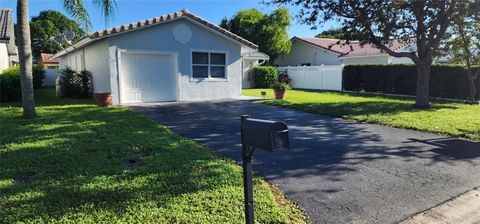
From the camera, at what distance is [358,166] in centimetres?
540

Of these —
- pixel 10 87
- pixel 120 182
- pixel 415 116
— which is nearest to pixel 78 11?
pixel 10 87

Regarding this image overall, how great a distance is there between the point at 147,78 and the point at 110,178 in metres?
10.2

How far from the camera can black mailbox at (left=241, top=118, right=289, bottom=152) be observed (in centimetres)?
246

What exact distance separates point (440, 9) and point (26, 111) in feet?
43.1

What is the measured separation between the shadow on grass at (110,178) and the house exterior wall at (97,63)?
257 inches

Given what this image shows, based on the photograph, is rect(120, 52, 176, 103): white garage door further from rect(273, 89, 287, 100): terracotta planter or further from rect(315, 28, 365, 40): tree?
rect(315, 28, 365, 40): tree

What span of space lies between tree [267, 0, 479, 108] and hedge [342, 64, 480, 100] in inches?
135

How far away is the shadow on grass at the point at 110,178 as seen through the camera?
3.53 meters

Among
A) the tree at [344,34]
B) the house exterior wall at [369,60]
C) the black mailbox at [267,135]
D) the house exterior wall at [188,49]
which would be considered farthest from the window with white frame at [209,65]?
the house exterior wall at [369,60]

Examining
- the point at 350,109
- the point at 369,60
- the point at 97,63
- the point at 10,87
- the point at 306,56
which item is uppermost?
the point at 306,56

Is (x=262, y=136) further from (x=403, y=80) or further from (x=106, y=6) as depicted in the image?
(x=403, y=80)

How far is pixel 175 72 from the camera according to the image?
14.6 metres

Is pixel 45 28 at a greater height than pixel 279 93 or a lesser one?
greater

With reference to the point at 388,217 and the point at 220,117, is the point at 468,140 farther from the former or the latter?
the point at 220,117
